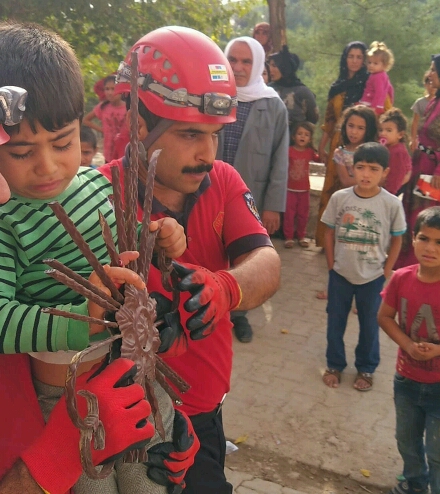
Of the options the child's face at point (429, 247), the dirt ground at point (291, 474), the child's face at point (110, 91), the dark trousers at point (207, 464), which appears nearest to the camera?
the dark trousers at point (207, 464)

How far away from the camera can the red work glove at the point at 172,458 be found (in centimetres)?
157

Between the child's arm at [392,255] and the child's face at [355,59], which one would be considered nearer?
the child's arm at [392,255]

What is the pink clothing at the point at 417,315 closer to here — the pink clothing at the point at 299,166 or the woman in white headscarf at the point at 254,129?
the woman in white headscarf at the point at 254,129

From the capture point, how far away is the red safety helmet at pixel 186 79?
6.02 ft

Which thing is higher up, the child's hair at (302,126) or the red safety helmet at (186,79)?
the red safety helmet at (186,79)

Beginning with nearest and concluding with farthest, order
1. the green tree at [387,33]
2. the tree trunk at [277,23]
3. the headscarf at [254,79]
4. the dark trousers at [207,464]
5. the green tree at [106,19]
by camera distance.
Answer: the dark trousers at [207,464], the headscarf at [254,79], the green tree at [106,19], the tree trunk at [277,23], the green tree at [387,33]

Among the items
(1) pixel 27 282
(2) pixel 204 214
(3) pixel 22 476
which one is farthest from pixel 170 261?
(3) pixel 22 476

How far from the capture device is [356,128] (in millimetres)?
5363

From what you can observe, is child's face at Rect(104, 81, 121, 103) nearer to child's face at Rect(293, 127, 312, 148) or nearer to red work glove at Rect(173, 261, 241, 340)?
child's face at Rect(293, 127, 312, 148)

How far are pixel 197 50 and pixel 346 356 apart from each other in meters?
3.47

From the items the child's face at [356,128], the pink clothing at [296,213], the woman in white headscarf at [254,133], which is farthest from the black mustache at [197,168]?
the pink clothing at [296,213]

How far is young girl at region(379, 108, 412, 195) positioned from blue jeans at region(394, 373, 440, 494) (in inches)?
118

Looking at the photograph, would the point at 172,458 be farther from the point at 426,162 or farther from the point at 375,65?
the point at 375,65

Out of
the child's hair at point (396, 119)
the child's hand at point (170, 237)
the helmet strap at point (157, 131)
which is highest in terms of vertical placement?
the helmet strap at point (157, 131)
